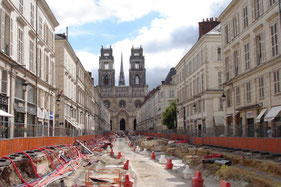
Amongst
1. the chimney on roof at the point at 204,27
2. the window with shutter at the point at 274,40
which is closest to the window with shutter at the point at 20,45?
the window with shutter at the point at 274,40

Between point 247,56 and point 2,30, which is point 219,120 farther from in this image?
point 2,30

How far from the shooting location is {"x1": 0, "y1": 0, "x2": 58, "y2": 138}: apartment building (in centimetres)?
2157

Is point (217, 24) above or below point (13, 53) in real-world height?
above

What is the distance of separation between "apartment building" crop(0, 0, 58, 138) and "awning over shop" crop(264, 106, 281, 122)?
15346 mm

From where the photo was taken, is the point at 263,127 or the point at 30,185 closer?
the point at 30,185

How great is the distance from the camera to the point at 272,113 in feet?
78.2

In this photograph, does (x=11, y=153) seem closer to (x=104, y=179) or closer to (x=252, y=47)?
(x=104, y=179)

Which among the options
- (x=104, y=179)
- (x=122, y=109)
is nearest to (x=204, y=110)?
(x=104, y=179)

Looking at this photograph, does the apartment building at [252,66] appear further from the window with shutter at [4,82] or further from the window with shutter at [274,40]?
the window with shutter at [4,82]

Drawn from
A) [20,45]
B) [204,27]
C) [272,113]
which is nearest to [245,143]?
[272,113]

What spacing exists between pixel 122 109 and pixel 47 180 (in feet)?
462

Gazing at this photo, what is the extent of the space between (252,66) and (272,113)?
225 inches

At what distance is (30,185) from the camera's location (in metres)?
11.6

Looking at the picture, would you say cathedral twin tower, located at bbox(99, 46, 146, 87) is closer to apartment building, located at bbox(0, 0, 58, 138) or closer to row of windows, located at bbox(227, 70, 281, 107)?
apartment building, located at bbox(0, 0, 58, 138)
